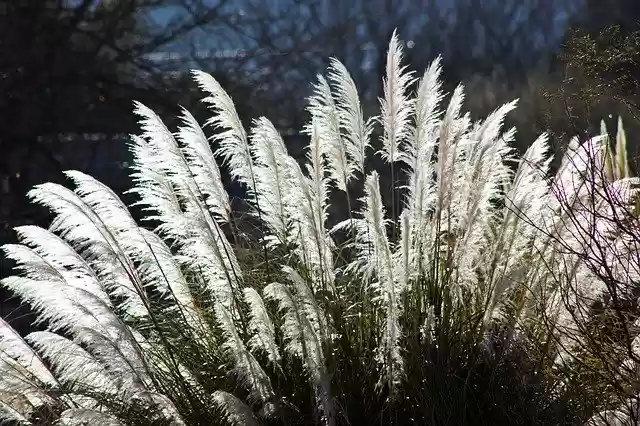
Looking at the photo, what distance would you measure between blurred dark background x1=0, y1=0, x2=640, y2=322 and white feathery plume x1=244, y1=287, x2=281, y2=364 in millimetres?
2823

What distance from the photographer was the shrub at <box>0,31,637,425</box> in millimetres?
2049

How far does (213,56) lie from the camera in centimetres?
493

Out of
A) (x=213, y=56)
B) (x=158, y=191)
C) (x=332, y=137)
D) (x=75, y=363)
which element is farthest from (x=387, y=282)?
(x=213, y=56)

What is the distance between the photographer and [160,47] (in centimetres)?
496

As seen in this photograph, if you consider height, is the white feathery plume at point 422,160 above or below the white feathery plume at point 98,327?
above

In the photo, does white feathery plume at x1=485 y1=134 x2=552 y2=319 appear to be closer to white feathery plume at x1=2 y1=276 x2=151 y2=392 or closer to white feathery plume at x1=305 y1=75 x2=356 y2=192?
white feathery plume at x1=305 y1=75 x2=356 y2=192

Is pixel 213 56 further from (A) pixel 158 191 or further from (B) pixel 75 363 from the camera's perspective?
(B) pixel 75 363

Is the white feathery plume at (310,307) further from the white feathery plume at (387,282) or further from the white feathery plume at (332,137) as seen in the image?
the white feathery plume at (332,137)

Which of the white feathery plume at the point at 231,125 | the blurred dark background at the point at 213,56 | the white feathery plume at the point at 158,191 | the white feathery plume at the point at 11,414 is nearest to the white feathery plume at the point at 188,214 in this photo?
the white feathery plume at the point at 158,191

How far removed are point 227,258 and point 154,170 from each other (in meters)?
0.30

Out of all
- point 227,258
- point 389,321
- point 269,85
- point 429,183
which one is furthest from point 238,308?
point 269,85

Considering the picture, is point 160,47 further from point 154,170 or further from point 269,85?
point 154,170

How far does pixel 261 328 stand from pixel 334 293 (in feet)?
0.93

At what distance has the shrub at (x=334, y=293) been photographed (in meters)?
2.05
